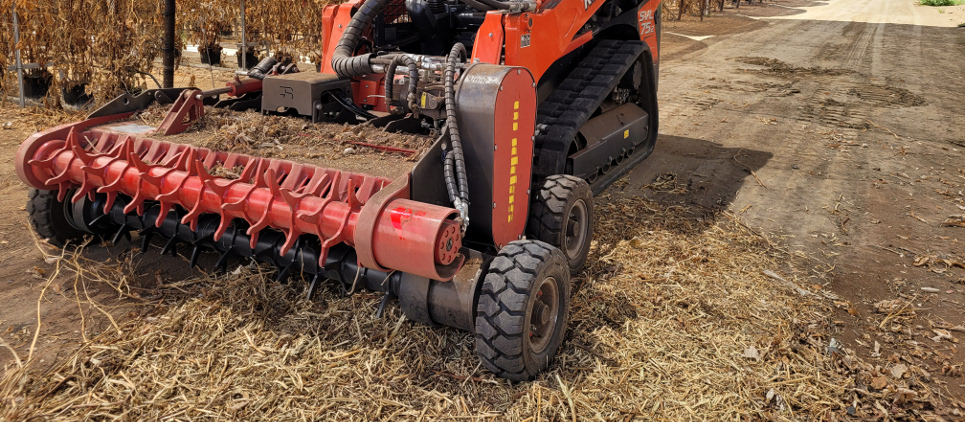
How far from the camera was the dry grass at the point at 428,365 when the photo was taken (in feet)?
10.6

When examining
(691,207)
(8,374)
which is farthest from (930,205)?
(8,374)

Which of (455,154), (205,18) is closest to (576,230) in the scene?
(455,154)

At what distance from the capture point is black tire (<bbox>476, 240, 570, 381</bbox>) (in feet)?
10.6

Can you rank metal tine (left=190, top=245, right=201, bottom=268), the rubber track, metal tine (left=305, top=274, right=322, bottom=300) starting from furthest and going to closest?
the rubber track, metal tine (left=190, top=245, right=201, bottom=268), metal tine (left=305, top=274, right=322, bottom=300)

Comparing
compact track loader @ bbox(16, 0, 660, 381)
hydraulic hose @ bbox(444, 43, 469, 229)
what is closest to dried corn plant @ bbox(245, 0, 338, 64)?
compact track loader @ bbox(16, 0, 660, 381)

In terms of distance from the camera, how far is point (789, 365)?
3.75 metres

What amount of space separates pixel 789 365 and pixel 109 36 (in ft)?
30.3

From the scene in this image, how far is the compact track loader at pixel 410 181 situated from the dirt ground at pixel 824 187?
0.52 meters

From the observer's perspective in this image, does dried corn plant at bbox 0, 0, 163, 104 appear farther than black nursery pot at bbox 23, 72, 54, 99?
No

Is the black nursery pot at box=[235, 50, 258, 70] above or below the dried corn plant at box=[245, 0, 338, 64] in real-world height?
below

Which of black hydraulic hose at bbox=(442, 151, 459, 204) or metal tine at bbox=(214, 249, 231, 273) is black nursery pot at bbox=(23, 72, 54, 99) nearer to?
metal tine at bbox=(214, 249, 231, 273)

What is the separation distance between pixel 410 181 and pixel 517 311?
2.73 feet

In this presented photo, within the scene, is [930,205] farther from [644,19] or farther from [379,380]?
[379,380]

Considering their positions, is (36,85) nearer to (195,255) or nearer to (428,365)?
(195,255)
